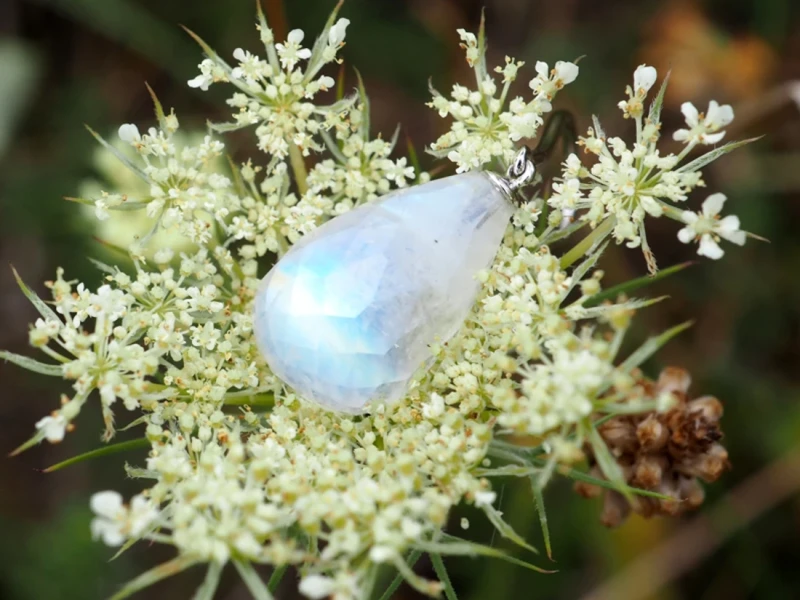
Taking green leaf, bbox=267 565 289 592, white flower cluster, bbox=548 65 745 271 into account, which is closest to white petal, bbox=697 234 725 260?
white flower cluster, bbox=548 65 745 271

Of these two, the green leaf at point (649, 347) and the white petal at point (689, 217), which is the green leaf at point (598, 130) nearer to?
the white petal at point (689, 217)

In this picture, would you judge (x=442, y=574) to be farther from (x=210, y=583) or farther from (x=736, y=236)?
(x=736, y=236)

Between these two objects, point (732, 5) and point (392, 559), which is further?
point (732, 5)

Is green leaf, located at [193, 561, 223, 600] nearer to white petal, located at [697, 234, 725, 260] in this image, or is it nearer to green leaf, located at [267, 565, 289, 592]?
green leaf, located at [267, 565, 289, 592]

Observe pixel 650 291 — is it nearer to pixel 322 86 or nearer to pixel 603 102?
pixel 603 102

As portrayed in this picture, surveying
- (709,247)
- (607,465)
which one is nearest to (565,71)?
(709,247)

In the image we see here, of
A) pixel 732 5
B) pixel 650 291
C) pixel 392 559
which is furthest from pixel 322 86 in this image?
pixel 732 5

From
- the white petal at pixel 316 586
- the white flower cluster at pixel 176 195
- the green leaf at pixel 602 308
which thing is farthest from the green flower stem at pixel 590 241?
the white petal at pixel 316 586
